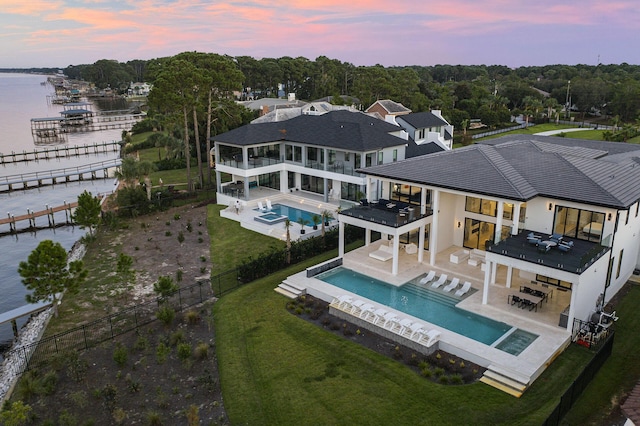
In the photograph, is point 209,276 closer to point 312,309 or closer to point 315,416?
point 312,309

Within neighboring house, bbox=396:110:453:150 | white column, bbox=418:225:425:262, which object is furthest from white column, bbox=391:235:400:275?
neighboring house, bbox=396:110:453:150

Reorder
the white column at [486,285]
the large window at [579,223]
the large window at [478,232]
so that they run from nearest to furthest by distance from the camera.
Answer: the white column at [486,285] < the large window at [579,223] < the large window at [478,232]

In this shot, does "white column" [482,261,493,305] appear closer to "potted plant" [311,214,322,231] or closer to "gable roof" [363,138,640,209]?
"gable roof" [363,138,640,209]

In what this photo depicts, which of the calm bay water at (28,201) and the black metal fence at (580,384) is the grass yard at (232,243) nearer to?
the calm bay water at (28,201)

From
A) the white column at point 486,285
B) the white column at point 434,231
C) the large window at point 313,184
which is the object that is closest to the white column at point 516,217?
the white column at point 486,285

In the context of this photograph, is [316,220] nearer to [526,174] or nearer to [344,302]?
[344,302]

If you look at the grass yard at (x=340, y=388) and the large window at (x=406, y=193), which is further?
the large window at (x=406, y=193)
